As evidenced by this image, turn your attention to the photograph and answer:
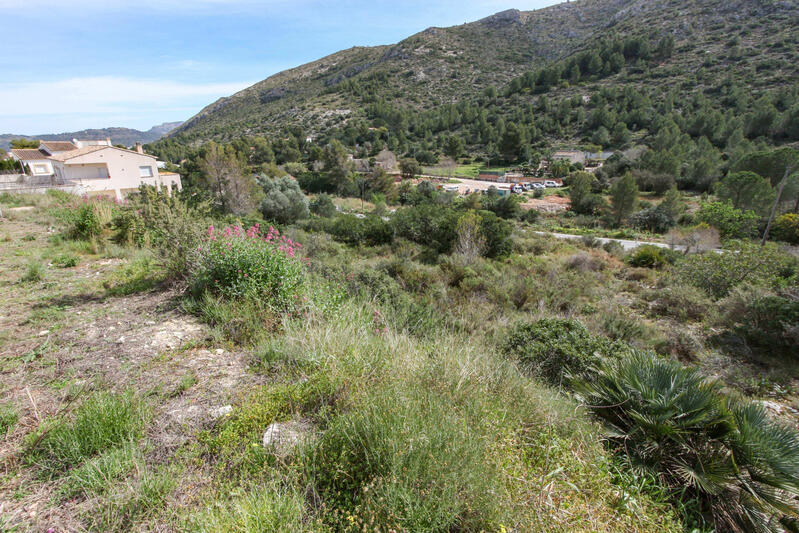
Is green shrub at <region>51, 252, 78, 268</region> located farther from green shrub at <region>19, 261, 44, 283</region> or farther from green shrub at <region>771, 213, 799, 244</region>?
green shrub at <region>771, 213, 799, 244</region>

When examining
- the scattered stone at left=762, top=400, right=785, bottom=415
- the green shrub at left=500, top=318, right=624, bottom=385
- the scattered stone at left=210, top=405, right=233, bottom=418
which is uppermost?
the scattered stone at left=210, top=405, right=233, bottom=418

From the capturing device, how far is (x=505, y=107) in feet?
246

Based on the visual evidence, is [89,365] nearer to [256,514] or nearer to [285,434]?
[285,434]

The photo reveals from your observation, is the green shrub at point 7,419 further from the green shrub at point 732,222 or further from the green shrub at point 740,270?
the green shrub at point 732,222

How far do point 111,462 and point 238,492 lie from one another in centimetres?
81

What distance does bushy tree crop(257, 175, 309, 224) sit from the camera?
2325cm

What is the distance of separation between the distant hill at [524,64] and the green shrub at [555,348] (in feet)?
236

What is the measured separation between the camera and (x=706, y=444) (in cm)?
266

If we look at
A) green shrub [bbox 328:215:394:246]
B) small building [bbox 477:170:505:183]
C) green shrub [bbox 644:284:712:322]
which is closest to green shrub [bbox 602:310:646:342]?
green shrub [bbox 644:284:712:322]

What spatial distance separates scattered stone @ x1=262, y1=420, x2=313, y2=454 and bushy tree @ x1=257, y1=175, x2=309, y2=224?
22026mm

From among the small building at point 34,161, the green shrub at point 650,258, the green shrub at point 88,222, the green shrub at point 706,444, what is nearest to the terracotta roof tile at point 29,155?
the small building at point 34,161

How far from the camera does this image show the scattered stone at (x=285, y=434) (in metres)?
2.17

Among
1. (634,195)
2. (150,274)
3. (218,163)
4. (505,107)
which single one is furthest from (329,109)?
(150,274)

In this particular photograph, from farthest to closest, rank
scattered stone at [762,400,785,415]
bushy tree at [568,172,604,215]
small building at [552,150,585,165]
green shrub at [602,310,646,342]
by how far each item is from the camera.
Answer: small building at [552,150,585,165]
bushy tree at [568,172,604,215]
green shrub at [602,310,646,342]
scattered stone at [762,400,785,415]
